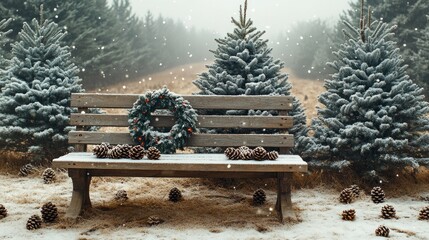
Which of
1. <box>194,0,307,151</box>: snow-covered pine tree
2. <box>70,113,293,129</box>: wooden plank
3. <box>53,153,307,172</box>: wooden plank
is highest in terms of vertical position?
<box>194,0,307,151</box>: snow-covered pine tree

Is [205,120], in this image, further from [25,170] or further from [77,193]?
[25,170]

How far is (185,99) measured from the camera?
19.3ft

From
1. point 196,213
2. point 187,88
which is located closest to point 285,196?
point 196,213

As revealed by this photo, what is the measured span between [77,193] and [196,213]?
1366 mm

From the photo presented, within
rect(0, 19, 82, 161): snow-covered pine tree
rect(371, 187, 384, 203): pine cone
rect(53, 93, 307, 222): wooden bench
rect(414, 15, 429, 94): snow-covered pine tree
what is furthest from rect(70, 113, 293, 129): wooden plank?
rect(414, 15, 429, 94): snow-covered pine tree

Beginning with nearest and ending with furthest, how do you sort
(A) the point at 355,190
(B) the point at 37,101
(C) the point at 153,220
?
1. (C) the point at 153,220
2. (A) the point at 355,190
3. (B) the point at 37,101

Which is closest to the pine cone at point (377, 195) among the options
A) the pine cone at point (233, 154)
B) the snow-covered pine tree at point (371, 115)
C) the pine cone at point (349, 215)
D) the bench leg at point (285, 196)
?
the snow-covered pine tree at point (371, 115)

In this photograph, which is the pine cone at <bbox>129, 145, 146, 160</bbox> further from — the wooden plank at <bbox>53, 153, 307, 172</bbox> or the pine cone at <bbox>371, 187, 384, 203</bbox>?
the pine cone at <bbox>371, 187, 384, 203</bbox>

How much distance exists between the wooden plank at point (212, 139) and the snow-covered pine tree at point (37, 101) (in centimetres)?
229

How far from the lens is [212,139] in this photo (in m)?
5.80

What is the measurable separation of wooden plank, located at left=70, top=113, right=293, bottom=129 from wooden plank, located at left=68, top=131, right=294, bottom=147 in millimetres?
149

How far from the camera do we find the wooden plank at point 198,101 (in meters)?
5.84

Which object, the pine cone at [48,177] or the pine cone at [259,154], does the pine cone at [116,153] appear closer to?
the pine cone at [259,154]

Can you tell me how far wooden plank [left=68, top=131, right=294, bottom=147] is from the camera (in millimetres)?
5695
